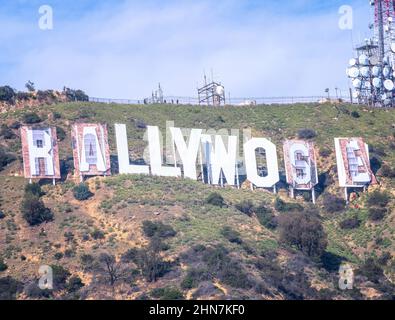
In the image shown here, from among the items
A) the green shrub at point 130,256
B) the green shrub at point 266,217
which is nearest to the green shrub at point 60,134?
the green shrub at point 266,217

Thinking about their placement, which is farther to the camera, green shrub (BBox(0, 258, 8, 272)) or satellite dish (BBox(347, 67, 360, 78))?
satellite dish (BBox(347, 67, 360, 78))

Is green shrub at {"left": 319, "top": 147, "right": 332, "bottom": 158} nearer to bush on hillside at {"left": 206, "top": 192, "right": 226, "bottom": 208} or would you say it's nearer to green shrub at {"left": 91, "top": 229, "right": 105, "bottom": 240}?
bush on hillside at {"left": 206, "top": 192, "right": 226, "bottom": 208}

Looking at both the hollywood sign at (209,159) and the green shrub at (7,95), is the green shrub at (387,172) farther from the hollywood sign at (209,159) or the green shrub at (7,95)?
the green shrub at (7,95)

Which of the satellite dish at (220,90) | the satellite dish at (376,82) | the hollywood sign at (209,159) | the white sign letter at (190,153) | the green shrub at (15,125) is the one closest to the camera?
the hollywood sign at (209,159)

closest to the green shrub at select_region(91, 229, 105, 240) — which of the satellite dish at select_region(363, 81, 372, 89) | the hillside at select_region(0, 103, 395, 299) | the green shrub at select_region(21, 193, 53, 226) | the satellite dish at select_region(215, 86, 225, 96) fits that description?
the hillside at select_region(0, 103, 395, 299)

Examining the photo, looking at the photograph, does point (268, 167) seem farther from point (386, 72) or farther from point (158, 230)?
point (386, 72)

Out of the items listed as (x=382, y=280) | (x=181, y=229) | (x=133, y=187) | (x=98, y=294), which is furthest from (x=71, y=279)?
(x=382, y=280)
